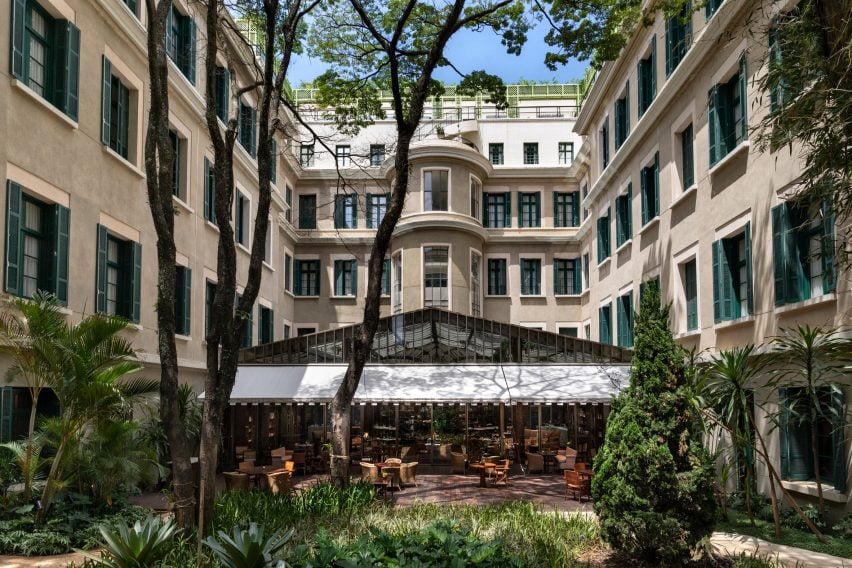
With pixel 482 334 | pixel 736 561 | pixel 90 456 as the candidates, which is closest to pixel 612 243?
pixel 482 334

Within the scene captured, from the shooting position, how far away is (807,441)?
11336 millimetres

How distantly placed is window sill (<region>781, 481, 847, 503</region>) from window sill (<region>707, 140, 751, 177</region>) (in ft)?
18.5

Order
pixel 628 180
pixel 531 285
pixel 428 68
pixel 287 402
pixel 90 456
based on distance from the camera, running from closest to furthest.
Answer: pixel 90 456 → pixel 428 68 → pixel 287 402 → pixel 628 180 → pixel 531 285

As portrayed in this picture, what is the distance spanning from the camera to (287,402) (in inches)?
642

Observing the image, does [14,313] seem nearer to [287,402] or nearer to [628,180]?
[287,402]

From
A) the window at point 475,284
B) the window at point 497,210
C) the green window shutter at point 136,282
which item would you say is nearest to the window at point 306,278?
the window at point 475,284

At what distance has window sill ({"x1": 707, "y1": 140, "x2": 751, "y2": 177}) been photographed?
12.5 m

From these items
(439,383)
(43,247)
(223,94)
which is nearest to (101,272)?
(43,247)

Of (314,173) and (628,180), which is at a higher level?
(314,173)

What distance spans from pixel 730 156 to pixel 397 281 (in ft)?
53.1

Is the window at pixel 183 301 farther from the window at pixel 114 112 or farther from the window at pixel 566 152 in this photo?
the window at pixel 566 152

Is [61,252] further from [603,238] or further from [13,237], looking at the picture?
[603,238]

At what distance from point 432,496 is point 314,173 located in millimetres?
18652

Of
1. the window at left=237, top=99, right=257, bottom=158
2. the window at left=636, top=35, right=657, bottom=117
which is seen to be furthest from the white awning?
the window at left=237, top=99, right=257, bottom=158
